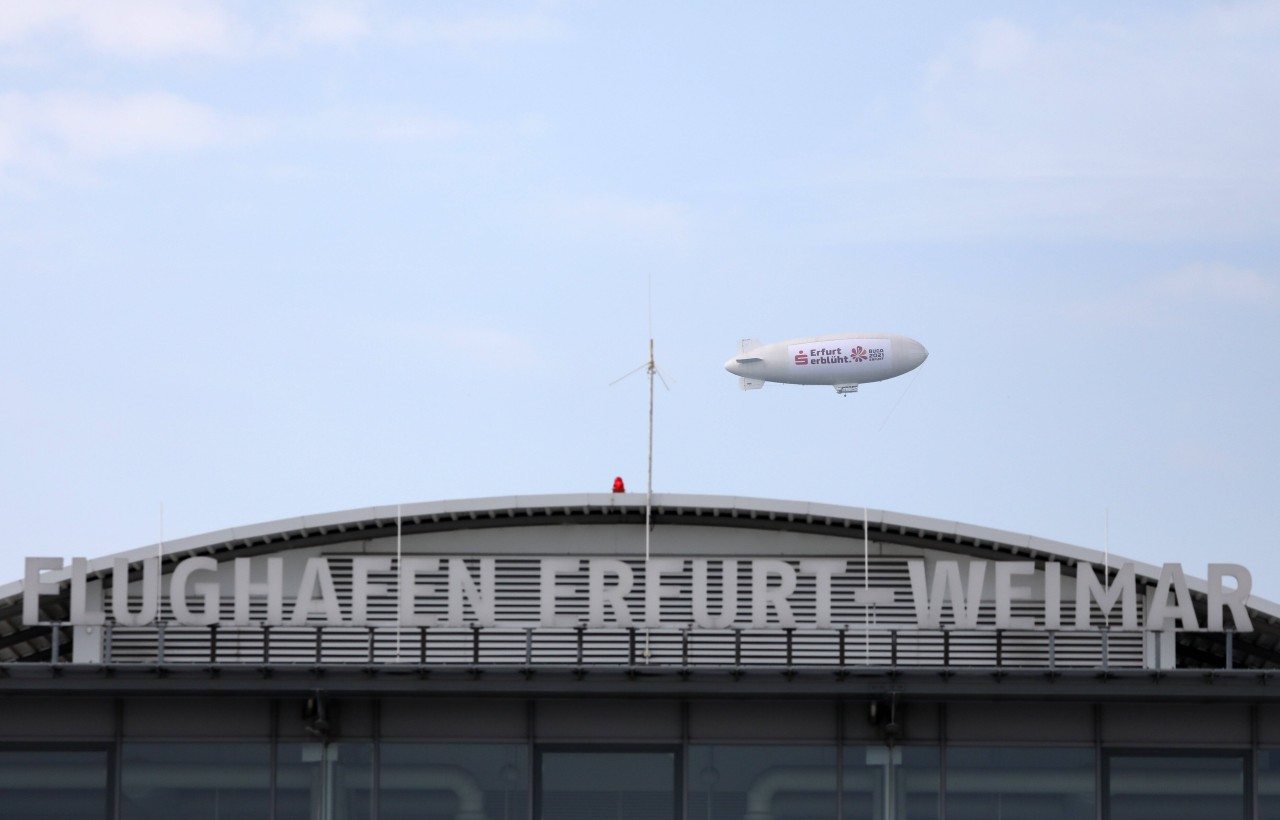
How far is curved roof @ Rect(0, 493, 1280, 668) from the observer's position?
1992 inches

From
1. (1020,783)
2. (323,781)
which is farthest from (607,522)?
(1020,783)

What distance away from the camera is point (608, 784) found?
127ft

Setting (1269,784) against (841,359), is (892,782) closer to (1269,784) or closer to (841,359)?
(1269,784)

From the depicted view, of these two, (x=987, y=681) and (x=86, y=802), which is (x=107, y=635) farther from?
(x=987, y=681)

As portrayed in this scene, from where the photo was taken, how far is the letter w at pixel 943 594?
40.2 meters

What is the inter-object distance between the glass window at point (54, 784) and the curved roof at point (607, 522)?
11.4 meters

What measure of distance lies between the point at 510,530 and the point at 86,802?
56.4 ft

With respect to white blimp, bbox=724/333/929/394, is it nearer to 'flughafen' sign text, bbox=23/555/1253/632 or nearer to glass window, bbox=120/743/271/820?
'flughafen' sign text, bbox=23/555/1253/632

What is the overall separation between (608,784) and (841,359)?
5896 centimetres

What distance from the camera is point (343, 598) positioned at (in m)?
52.5

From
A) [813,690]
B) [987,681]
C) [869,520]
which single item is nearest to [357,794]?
[813,690]

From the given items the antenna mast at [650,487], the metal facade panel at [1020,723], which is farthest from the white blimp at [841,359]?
the metal facade panel at [1020,723]

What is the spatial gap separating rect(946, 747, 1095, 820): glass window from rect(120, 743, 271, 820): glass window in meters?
13.6

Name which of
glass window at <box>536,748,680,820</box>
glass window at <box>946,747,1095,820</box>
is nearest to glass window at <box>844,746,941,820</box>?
glass window at <box>946,747,1095,820</box>
